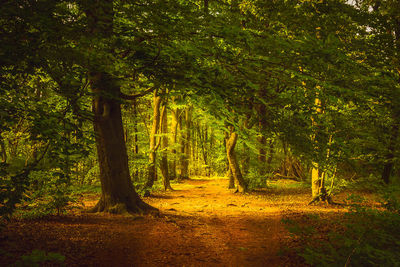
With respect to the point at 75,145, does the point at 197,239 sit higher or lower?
lower

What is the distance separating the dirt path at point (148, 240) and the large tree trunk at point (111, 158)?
0.61m

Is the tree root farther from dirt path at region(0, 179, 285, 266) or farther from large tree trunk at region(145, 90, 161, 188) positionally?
large tree trunk at region(145, 90, 161, 188)

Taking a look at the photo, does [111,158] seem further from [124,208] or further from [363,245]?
[363,245]

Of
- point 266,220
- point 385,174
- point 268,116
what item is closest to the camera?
point 268,116

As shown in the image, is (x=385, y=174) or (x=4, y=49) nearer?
(x=4, y=49)

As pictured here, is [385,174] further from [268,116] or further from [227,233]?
[227,233]

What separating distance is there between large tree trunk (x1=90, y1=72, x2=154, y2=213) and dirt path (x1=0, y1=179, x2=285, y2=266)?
614mm

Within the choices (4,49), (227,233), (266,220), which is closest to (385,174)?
(266,220)

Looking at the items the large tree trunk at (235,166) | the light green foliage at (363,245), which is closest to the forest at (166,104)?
the light green foliage at (363,245)

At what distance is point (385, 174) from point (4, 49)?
18391 millimetres

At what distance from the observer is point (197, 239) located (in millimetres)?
6973

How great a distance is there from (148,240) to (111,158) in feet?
10.7

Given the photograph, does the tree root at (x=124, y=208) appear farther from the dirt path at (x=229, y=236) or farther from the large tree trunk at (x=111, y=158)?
the dirt path at (x=229, y=236)

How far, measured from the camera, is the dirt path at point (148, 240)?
17.1 ft
